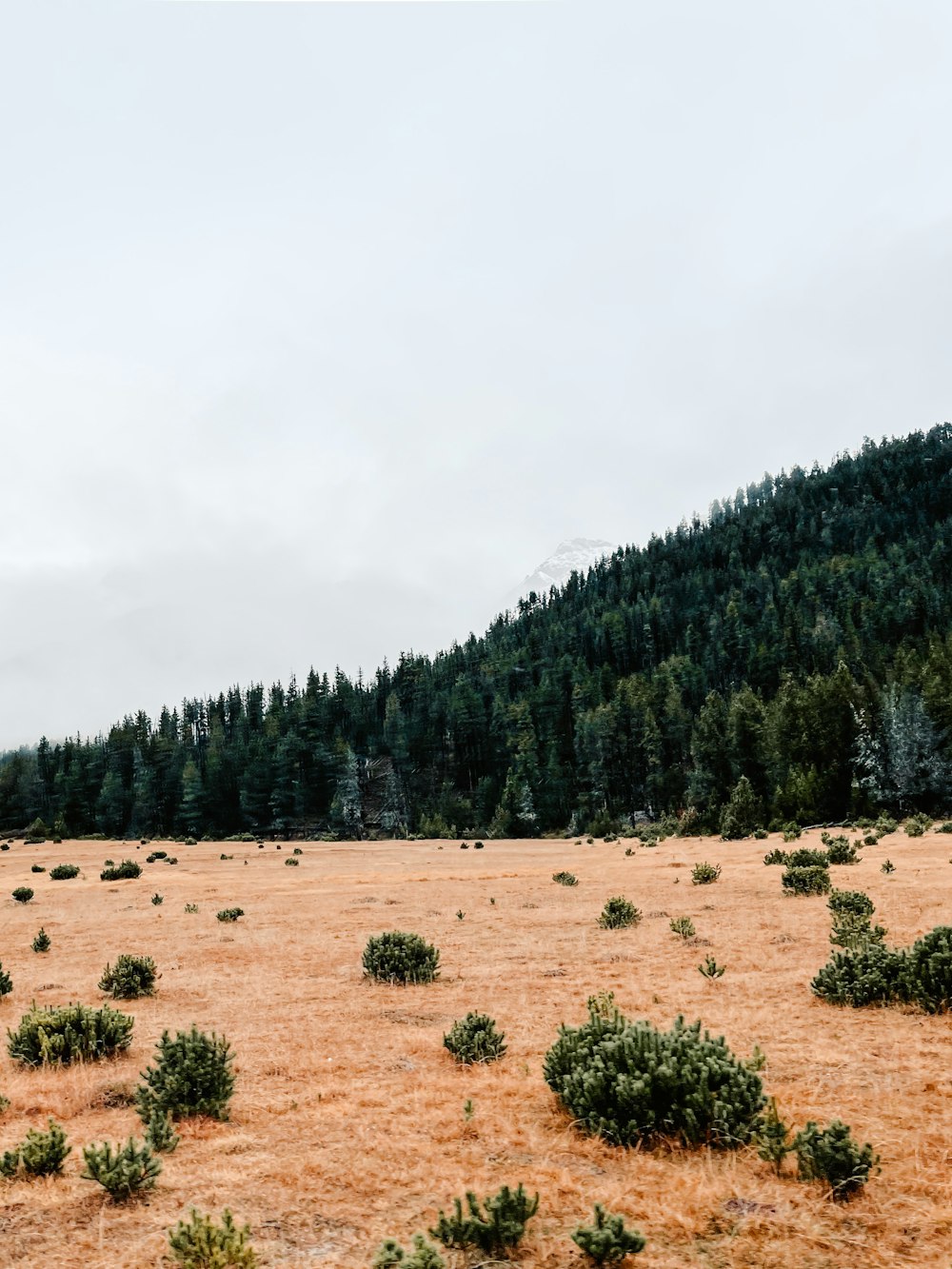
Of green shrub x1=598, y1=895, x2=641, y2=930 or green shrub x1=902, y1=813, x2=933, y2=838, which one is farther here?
green shrub x1=902, y1=813, x2=933, y2=838

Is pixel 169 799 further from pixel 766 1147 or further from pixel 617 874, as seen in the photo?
pixel 766 1147

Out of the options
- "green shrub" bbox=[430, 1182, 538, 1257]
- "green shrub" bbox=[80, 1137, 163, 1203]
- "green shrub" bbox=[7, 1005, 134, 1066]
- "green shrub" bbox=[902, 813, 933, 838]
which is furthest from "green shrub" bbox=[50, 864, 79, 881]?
"green shrub" bbox=[902, 813, 933, 838]

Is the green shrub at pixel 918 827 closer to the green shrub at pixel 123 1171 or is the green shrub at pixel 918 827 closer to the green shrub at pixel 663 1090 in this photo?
the green shrub at pixel 663 1090

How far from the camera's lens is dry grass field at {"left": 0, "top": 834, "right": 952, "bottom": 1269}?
5.66 metres

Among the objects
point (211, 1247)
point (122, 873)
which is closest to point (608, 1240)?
point (211, 1247)

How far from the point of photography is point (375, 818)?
12950 centimetres

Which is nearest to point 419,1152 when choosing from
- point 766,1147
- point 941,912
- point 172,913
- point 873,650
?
point 766,1147

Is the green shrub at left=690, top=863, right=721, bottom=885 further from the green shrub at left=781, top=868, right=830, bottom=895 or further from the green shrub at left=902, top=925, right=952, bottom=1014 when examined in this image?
the green shrub at left=902, top=925, right=952, bottom=1014

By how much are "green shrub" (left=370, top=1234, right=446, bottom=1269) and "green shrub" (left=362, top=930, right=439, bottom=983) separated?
1080 centimetres

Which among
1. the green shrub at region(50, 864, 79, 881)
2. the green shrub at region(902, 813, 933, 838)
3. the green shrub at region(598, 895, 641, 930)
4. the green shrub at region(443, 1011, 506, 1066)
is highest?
the green shrub at region(443, 1011, 506, 1066)

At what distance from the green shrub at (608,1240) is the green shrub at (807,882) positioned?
72.7 ft

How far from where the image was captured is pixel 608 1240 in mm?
4938

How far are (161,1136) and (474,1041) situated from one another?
4327 mm

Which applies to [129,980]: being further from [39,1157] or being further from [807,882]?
[807,882]
